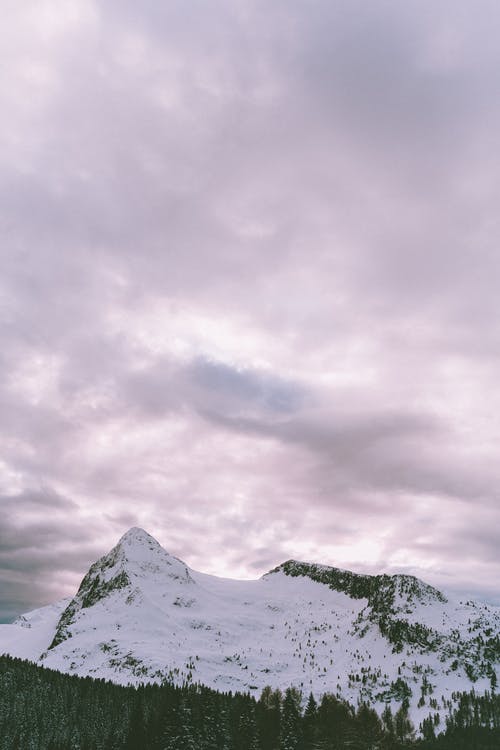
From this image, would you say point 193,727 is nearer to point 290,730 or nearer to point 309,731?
point 290,730

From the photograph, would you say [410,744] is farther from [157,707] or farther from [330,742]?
[157,707]

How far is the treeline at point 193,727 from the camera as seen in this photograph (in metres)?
142

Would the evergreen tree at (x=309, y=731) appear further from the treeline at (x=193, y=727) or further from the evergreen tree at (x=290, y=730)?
the evergreen tree at (x=290, y=730)

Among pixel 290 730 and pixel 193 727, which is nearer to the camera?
pixel 193 727

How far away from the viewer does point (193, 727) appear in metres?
140

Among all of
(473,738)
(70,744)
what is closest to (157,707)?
(70,744)

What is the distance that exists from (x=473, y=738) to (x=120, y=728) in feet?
401

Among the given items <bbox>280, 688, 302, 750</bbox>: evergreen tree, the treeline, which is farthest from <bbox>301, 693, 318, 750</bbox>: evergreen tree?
<bbox>280, 688, 302, 750</bbox>: evergreen tree

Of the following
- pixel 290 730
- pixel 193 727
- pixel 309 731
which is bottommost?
pixel 193 727

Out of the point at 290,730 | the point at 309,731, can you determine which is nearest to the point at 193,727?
the point at 290,730

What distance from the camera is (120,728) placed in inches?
6993

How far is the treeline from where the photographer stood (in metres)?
142

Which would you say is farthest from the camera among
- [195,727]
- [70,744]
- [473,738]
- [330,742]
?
[473,738]

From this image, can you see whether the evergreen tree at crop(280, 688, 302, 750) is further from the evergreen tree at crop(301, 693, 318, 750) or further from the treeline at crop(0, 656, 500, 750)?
the evergreen tree at crop(301, 693, 318, 750)
